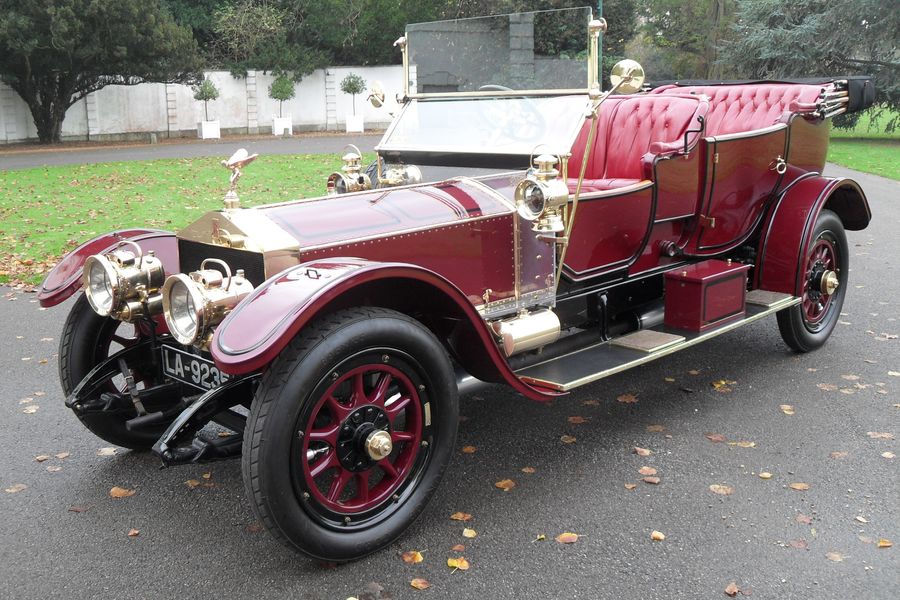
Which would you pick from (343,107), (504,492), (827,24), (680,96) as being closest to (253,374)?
(504,492)

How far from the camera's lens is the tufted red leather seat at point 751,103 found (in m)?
5.55

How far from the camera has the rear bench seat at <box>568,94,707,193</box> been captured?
16.6 ft

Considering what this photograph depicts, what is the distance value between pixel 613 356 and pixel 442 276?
1146 millimetres

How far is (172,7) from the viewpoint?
30562mm

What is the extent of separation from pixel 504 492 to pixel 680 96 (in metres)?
2.93

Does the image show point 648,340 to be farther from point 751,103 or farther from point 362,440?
point 751,103

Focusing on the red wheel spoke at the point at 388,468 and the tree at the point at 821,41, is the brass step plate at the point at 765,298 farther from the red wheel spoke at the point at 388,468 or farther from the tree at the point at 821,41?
the tree at the point at 821,41

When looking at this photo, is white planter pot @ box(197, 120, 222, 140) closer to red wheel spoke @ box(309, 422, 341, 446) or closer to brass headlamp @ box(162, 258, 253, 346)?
brass headlamp @ box(162, 258, 253, 346)

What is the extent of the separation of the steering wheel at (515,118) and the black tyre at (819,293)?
203cm

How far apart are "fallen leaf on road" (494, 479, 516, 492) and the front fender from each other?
1.77 m

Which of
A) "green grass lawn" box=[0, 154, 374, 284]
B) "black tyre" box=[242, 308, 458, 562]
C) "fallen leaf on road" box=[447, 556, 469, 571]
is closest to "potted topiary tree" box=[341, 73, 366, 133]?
"green grass lawn" box=[0, 154, 374, 284]

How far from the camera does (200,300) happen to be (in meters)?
2.97

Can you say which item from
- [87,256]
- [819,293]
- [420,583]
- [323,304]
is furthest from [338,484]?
[819,293]

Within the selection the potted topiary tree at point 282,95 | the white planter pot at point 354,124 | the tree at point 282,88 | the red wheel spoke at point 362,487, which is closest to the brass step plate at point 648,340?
the red wheel spoke at point 362,487
